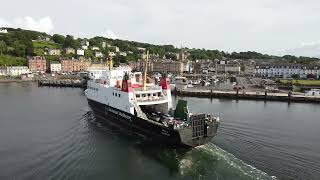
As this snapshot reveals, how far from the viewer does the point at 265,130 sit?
3588cm

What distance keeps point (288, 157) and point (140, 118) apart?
41.8 feet

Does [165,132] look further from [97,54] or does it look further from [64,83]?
[97,54]

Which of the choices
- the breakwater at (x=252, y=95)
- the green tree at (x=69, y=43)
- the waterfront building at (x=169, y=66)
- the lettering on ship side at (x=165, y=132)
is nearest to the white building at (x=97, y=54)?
the green tree at (x=69, y=43)

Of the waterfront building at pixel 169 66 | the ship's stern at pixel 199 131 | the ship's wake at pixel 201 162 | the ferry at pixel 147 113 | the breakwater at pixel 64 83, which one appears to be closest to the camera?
the ship's wake at pixel 201 162

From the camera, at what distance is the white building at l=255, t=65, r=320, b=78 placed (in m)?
115

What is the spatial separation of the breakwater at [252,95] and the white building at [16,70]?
228 ft

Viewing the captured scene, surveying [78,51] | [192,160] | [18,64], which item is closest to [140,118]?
[192,160]

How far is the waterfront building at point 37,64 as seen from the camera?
412 ft

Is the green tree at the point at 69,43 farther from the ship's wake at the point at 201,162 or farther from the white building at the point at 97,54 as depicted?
the ship's wake at the point at 201,162

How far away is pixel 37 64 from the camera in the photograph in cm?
12744

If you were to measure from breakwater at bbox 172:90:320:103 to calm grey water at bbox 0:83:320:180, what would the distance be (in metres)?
16.3

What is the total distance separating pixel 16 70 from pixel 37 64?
32.5 feet

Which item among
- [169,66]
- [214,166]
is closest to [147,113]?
[214,166]

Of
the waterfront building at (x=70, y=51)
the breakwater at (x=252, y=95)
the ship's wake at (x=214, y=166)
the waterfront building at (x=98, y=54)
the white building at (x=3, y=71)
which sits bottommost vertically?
the ship's wake at (x=214, y=166)
